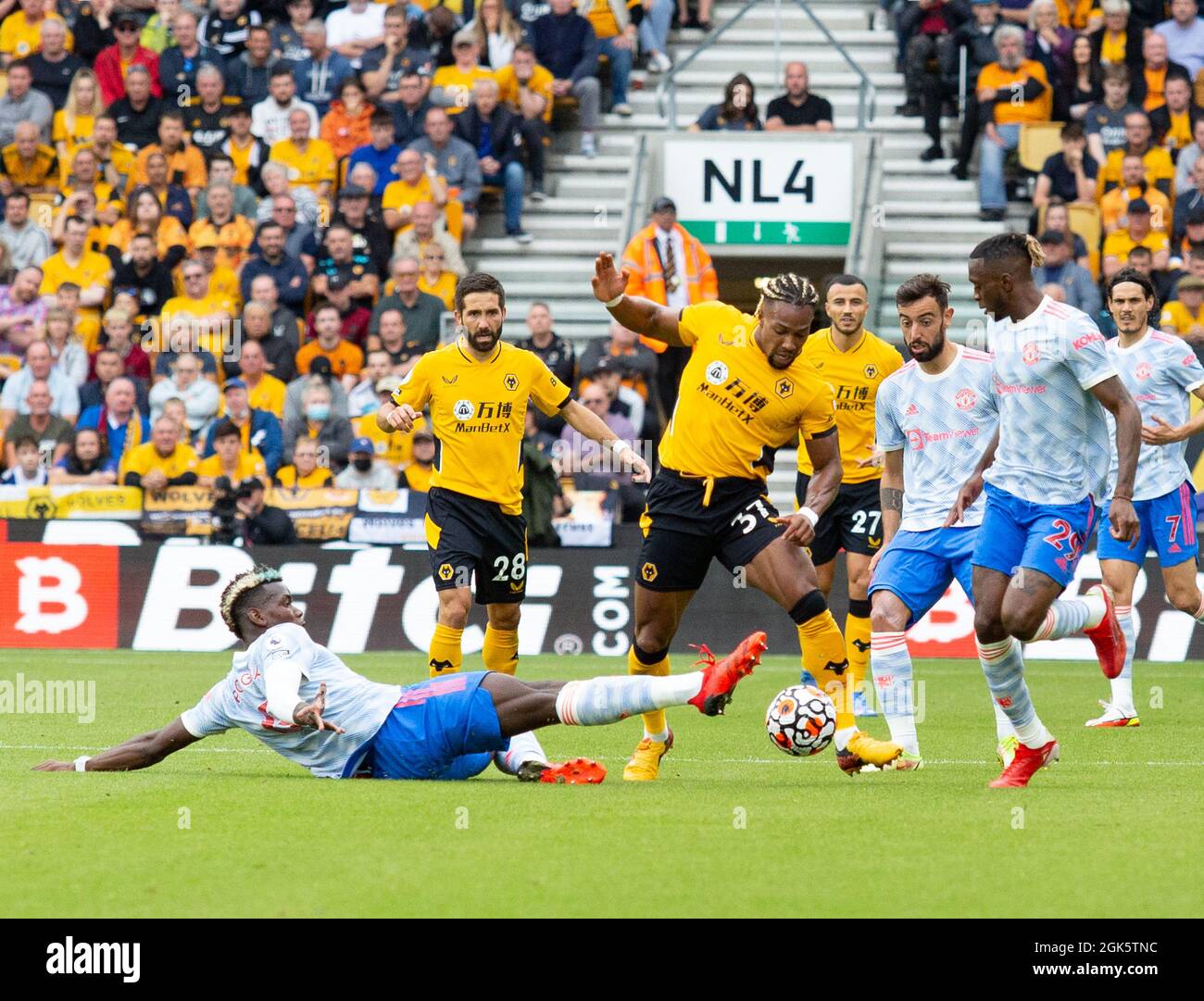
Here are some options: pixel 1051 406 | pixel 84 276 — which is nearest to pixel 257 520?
pixel 84 276

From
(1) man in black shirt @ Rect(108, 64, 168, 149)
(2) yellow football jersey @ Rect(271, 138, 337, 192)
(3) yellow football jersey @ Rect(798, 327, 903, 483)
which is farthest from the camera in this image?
(1) man in black shirt @ Rect(108, 64, 168, 149)

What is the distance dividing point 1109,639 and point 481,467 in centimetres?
381

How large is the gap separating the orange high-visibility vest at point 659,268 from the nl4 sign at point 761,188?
2071mm

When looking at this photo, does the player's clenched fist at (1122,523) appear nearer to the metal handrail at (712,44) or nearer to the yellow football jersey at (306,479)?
the yellow football jersey at (306,479)

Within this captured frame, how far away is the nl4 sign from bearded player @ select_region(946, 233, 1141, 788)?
12445 mm

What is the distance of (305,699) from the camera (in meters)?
8.41

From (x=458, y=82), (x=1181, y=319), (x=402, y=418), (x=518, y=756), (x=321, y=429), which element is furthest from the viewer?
(x=458, y=82)

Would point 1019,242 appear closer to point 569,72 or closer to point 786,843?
point 786,843

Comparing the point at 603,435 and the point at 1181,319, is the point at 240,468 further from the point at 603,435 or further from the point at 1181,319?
A: the point at 1181,319

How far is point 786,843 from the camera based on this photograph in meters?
6.97

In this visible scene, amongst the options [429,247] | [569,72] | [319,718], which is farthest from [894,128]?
[319,718]
